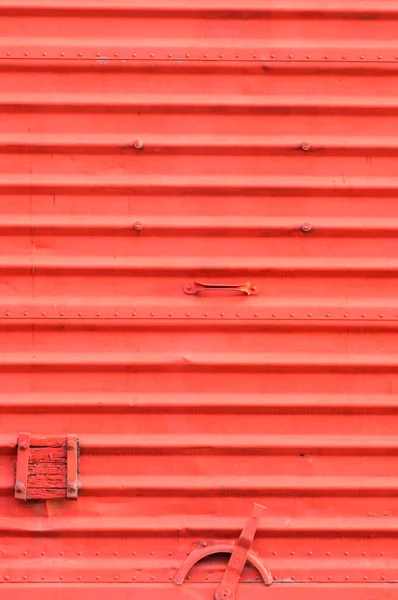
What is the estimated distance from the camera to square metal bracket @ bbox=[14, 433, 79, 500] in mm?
4094

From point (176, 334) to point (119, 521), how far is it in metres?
0.91

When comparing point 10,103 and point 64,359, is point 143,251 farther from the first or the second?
point 10,103

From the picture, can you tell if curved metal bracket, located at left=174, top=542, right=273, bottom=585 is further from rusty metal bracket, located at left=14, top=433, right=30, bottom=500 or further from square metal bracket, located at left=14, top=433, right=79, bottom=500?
rusty metal bracket, located at left=14, top=433, right=30, bottom=500

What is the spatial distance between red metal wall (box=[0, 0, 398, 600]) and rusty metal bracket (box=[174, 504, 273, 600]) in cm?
5

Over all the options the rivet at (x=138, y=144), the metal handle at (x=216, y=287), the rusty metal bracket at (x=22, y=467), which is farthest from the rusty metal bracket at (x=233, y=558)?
the rivet at (x=138, y=144)

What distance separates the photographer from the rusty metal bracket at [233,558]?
406cm

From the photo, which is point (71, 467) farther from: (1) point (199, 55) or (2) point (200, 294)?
(1) point (199, 55)

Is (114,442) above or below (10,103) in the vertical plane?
below

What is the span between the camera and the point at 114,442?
13.5ft

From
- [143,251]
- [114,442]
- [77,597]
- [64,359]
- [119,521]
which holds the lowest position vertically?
[77,597]

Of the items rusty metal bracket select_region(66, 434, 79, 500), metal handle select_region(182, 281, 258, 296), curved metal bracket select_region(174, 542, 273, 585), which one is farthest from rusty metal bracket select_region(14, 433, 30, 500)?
metal handle select_region(182, 281, 258, 296)

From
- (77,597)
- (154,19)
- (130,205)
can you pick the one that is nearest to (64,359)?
(130,205)

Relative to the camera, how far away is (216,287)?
417 cm

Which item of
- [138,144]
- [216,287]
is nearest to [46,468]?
[216,287]
